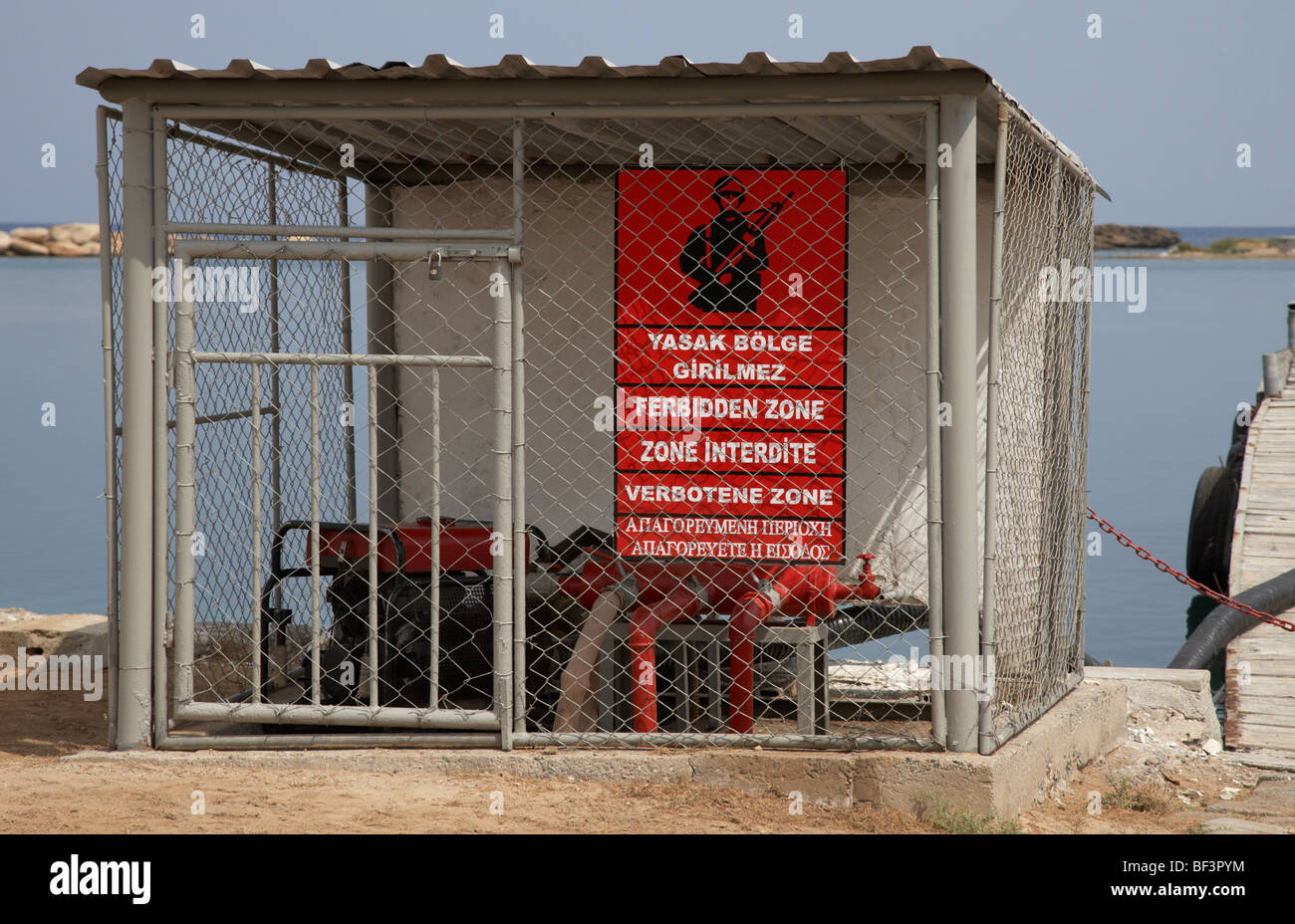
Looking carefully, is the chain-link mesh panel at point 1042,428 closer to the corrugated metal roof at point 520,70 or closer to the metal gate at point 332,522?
the corrugated metal roof at point 520,70

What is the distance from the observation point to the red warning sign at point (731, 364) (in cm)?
633

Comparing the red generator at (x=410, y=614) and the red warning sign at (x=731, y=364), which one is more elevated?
the red warning sign at (x=731, y=364)

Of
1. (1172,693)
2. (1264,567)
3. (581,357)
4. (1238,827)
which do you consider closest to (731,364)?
(581,357)

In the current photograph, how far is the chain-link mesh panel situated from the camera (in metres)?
7.05

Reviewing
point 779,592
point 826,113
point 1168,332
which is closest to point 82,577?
point 779,592

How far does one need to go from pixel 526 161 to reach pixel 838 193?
225 cm

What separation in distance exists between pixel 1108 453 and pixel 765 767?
23.6m

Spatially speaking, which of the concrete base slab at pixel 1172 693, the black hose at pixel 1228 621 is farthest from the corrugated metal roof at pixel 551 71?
the black hose at pixel 1228 621

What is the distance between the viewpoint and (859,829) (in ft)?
18.3

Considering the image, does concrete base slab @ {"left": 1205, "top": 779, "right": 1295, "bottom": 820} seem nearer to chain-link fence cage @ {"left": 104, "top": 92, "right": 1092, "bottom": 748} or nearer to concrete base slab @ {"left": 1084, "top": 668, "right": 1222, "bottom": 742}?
chain-link fence cage @ {"left": 104, "top": 92, "right": 1092, "bottom": 748}

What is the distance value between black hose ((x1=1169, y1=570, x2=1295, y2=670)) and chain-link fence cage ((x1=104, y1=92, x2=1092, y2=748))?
116 inches

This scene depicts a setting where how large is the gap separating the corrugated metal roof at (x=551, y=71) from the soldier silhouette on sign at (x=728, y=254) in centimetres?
104

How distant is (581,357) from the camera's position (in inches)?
324

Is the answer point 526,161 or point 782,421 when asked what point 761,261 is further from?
point 526,161
